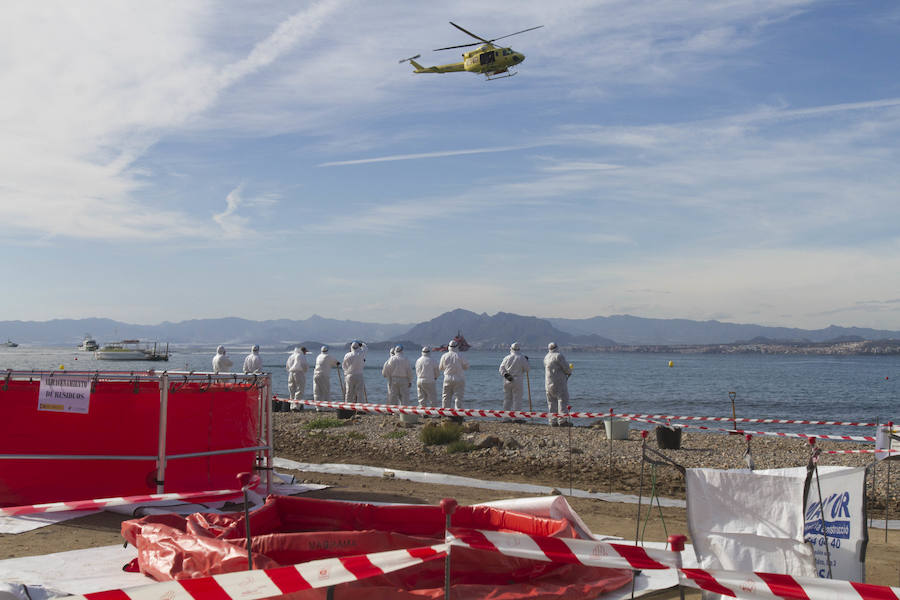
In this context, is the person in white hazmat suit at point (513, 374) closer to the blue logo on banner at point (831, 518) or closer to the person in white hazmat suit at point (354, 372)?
the person in white hazmat suit at point (354, 372)

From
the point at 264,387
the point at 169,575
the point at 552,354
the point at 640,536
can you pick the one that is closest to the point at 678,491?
the point at 640,536

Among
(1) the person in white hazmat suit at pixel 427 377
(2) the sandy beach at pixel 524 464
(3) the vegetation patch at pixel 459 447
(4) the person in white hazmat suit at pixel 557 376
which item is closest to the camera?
(2) the sandy beach at pixel 524 464

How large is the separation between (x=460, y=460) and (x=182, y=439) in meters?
6.15

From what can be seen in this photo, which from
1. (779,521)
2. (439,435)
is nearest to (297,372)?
(439,435)

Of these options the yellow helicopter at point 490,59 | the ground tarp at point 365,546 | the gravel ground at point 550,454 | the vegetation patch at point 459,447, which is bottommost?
the gravel ground at point 550,454

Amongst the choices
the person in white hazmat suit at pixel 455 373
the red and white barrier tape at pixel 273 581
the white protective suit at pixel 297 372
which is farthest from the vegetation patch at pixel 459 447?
the white protective suit at pixel 297 372

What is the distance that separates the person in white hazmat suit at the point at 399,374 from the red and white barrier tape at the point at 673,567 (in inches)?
732

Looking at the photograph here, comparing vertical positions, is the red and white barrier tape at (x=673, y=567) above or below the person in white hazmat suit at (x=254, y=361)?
below

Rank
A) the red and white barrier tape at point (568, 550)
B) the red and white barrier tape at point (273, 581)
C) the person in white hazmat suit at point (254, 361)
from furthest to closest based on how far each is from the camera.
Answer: the person in white hazmat suit at point (254, 361)
the red and white barrier tape at point (568, 550)
the red and white barrier tape at point (273, 581)

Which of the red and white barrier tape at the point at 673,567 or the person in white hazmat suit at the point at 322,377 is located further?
the person in white hazmat suit at the point at 322,377

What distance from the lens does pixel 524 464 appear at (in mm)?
13977

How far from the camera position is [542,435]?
1753 cm

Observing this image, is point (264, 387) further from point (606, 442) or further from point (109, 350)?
point (109, 350)

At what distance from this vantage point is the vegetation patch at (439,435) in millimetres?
16266
